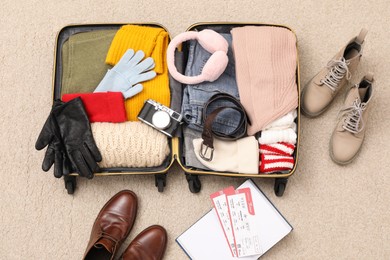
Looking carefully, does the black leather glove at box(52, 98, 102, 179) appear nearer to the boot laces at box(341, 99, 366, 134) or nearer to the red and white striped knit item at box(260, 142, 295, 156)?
the red and white striped knit item at box(260, 142, 295, 156)

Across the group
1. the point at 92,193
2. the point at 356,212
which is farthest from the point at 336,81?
the point at 92,193

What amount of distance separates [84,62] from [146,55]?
0.62ft

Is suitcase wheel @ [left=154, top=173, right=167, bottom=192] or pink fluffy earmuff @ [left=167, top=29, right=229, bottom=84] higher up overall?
pink fluffy earmuff @ [left=167, top=29, right=229, bottom=84]

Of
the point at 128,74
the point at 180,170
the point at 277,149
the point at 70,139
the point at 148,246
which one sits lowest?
the point at 148,246

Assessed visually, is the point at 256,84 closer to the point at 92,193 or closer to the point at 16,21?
the point at 92,193

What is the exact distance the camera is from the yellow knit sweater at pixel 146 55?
1.17 metres

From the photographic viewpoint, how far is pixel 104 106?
1.15m

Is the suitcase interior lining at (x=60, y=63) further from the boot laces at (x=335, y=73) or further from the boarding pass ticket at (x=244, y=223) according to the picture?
the boot laces at (x=335, y=73)

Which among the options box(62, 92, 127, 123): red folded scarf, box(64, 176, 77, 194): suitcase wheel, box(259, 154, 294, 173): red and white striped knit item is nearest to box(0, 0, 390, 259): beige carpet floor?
box(64, 176, 77, 194): suitcase wheel

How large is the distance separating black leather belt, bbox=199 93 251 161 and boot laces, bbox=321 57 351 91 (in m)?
0.30

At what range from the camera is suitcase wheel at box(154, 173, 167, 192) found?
4.04 ft

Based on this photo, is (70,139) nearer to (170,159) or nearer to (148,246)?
(170,159)

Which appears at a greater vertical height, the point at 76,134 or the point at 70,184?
the point at 76,134

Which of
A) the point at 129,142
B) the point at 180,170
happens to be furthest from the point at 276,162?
the point at 129,142
